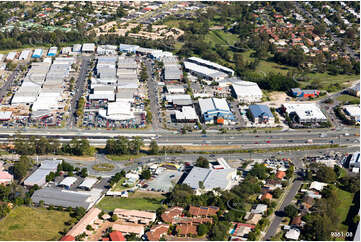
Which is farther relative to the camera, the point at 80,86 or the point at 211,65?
the point at 211,65

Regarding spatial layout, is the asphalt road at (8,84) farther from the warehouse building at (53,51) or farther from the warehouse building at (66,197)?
the warehouse building at (66,197)

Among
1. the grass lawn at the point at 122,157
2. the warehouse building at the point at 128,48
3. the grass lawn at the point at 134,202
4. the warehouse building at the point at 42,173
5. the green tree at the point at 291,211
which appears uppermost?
the green tree at the point at 291,211

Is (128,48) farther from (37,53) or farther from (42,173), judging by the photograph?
(42,173)

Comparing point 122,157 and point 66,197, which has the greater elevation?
point 66,197

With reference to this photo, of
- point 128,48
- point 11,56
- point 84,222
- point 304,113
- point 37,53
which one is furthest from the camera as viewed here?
point 128,48

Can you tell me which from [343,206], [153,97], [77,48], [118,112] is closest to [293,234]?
[343,206]

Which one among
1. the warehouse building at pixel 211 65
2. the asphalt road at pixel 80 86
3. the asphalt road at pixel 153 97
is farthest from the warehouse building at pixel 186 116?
the warehouse building at pixel 211 65

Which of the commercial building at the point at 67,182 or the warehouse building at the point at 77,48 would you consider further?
the warehouse building at the point at 77,48

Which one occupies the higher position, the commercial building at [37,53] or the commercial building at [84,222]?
the commercial building at [84,222]
